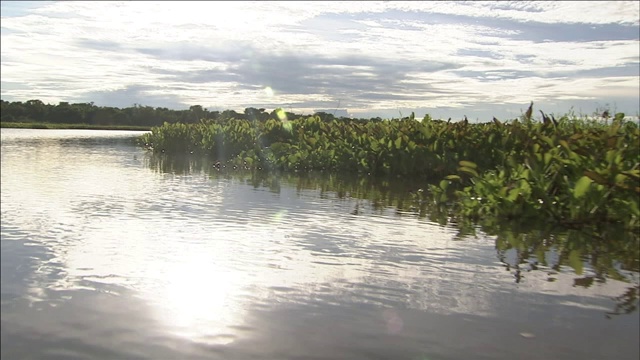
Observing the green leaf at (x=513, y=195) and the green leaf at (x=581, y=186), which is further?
the green leaf at (x=513, y=195)

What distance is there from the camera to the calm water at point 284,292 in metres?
3.13

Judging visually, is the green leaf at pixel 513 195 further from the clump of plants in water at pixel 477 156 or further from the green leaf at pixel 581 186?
the green leaf at pixel 581 186

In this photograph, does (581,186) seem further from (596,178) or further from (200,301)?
(200,301)

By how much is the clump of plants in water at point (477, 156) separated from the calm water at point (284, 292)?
1.30 m

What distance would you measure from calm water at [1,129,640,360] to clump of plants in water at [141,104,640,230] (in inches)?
51.3

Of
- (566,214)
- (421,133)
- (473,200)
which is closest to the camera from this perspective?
(566,214)

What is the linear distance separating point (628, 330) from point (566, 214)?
364 cm

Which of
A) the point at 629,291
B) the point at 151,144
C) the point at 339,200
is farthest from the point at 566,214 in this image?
the point at 151,144

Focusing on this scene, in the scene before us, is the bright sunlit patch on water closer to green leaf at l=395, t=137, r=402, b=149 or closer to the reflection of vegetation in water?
the reflection of vegetation in water

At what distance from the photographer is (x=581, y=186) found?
6539 millimetres

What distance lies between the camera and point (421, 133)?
12609 millimetres

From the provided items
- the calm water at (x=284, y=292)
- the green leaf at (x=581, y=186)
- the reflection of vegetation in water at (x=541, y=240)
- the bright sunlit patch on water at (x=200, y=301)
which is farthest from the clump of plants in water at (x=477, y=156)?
the bright sunlit patch on water at (x=200, y=301)

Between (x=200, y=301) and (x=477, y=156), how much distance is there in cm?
887

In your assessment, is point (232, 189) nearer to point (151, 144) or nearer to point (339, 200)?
point (339, 200)
